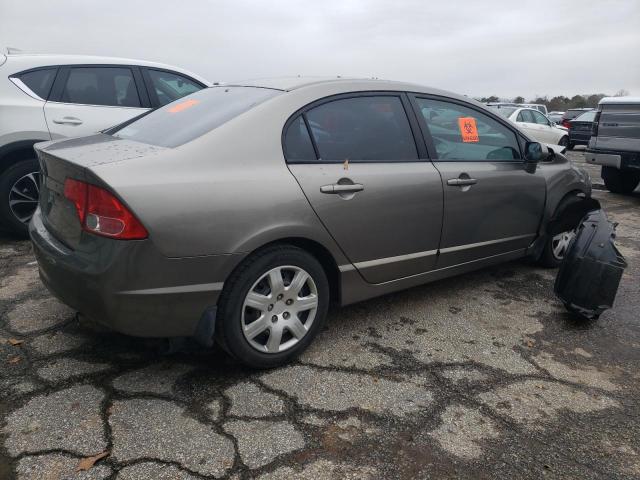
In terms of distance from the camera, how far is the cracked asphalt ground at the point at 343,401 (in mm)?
2070

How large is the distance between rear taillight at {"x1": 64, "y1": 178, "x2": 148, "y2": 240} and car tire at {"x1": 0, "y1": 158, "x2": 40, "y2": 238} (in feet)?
9.03

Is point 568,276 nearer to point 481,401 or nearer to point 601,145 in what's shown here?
point 481,401

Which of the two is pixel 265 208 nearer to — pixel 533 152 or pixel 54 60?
pixel 533 152

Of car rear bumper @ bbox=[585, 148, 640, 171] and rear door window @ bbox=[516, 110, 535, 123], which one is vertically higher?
rear door window @ bbox=[516, 110, 535, 123]

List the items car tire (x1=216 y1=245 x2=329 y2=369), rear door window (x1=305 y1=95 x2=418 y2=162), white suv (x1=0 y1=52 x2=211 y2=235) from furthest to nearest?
white suv (x1=0 y1=52 x2=211 y2=235) → rear door window (x1=305 y1=95 x2=418 y2=162) → car tire (x1=216 y1=245 x2=329 y2=369)

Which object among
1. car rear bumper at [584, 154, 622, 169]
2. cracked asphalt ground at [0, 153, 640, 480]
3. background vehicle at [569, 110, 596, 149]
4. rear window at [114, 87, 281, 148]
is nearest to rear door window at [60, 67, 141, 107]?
rear window at [114, 87, 281, 148]

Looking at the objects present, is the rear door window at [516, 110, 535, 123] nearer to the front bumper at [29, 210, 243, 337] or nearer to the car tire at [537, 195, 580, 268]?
the car tire at [537, 195, 580, 268]

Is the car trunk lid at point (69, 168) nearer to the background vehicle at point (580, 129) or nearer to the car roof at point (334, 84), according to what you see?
the car roof at point (334, 84)

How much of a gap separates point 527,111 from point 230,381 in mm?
14071

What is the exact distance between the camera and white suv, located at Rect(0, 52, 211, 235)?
178 inches

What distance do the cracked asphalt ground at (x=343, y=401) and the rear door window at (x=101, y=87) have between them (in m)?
2.19

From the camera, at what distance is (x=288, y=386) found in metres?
2.60

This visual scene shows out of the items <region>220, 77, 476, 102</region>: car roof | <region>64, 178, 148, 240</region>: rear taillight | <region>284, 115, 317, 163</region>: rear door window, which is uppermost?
<region>220, 77, 476, 102</region>: car roof

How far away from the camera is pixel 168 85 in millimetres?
5477
